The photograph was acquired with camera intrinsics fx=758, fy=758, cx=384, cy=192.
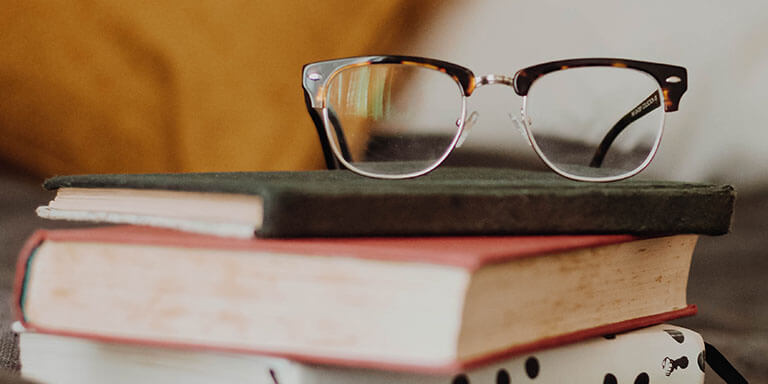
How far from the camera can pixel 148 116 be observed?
0.89 meters

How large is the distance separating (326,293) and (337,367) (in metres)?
0.04

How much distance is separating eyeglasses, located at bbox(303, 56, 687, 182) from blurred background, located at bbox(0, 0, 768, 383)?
0.34ft

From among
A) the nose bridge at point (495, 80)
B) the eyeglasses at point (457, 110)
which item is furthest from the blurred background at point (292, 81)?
the nose bridge at point (495, 80)

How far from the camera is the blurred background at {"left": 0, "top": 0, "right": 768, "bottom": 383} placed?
82 centimetres

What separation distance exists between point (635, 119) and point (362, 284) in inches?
18.0

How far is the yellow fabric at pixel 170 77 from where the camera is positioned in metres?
0.86

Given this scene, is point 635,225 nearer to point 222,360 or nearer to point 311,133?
point 222,360

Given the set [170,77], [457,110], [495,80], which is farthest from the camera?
[170,77]

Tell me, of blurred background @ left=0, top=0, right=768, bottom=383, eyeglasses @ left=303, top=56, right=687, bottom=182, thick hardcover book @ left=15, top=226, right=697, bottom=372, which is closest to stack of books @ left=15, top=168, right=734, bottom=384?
thick hardcover book @ left=15, top=226, right=697, bottom=372

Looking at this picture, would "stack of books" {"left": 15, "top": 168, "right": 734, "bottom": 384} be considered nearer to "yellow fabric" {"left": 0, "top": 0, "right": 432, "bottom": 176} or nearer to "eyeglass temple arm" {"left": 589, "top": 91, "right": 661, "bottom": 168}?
"eyeglass temple arm" {"left": 589, "top": 91, "right": 661, "bottom": 168}

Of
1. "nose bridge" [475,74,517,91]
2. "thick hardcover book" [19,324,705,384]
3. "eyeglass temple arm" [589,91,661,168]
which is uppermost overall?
"nose bridge" [475,74,517,91]

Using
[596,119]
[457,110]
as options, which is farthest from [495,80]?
[596,119]

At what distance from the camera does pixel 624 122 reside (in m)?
0.76

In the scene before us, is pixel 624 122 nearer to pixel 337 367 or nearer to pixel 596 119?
pixel 596 119
